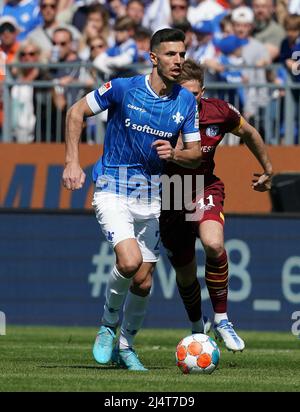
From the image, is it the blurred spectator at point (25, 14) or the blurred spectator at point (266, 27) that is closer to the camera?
the blurred spectator at point (266, 27)

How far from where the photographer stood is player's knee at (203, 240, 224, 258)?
10773mm

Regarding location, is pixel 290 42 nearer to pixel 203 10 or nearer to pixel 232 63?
pixel 232 63

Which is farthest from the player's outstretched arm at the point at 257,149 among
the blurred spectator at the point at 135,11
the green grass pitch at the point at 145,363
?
the blurred spectator at the point at 135,11

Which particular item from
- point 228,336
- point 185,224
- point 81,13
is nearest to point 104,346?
point 228,336

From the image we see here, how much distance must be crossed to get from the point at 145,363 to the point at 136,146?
2.11 meters

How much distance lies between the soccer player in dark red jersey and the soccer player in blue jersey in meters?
0.79

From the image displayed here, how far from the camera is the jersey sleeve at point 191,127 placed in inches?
399

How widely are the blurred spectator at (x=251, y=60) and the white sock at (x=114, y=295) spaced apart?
723 cm

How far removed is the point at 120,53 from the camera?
1775cm

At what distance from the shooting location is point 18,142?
17766 mm

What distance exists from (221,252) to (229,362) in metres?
1.13

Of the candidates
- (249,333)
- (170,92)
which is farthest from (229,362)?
(249,333)

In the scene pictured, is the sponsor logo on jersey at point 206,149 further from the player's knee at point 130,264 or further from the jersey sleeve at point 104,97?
the player's knee at point 130,264

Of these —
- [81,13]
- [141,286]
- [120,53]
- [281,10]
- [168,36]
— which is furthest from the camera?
[81,13]
